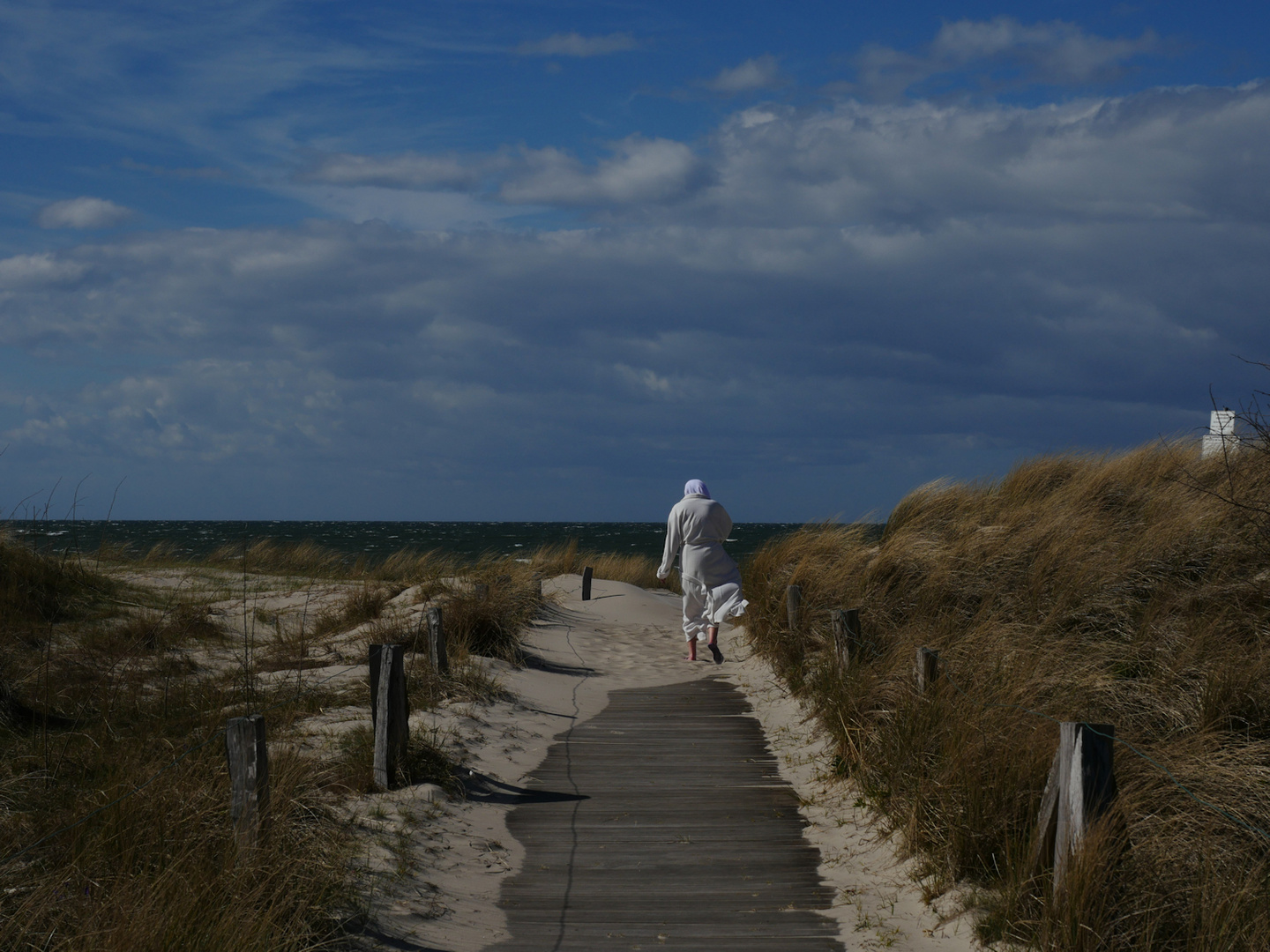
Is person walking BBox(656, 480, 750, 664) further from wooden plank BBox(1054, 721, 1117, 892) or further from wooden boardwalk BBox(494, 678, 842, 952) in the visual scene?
wooden plank BBox(1054, 721, 1117, 892)

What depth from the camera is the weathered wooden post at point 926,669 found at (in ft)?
18.6

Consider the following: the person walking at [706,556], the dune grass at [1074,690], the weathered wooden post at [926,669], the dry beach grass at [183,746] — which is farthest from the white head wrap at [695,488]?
the weathered wooden post at [926,669]

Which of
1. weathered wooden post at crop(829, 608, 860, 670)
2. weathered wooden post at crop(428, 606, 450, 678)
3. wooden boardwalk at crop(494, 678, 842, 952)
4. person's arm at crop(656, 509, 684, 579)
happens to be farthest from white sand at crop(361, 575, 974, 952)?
person's arm at crop(656, 509, 684, 579)

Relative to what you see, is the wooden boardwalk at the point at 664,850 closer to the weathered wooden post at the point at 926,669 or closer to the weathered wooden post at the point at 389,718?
the weathered wooden post at the point at 389,718

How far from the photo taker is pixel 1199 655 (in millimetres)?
5609

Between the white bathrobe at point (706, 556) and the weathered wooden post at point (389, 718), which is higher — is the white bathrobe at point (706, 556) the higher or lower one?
the higher one

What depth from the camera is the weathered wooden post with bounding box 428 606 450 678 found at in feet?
27.2

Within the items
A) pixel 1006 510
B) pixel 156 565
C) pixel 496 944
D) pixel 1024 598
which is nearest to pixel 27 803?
pixel 496 944

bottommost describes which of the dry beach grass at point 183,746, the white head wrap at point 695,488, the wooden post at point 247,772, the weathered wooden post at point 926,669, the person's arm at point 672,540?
the dry beach grass at point 183,746

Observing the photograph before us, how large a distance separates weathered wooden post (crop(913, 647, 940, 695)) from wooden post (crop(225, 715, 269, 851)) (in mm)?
3765

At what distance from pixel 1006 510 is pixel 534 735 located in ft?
21.5

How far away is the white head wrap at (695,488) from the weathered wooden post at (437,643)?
12.5 feet

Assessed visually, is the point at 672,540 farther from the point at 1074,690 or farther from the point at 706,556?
the point at 1074,690

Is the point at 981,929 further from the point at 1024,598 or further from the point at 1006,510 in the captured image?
the point at 1006,510
